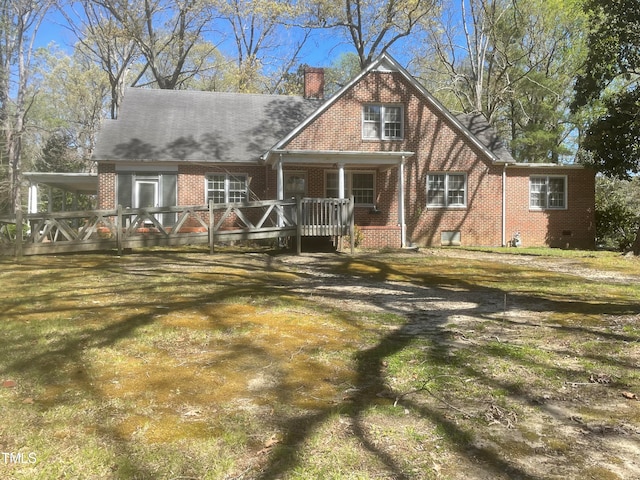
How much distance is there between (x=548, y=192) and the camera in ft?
68.0

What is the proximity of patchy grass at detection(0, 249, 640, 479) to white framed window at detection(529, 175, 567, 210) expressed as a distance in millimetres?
13881

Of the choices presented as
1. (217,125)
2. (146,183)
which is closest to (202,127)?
(217,125)

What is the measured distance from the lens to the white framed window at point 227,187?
771 inches

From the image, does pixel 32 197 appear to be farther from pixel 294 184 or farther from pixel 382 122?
pixel 382 122

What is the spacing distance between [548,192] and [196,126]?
48.1 feet

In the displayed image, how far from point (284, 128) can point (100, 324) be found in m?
17.4

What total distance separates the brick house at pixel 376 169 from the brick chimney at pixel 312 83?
3681mm

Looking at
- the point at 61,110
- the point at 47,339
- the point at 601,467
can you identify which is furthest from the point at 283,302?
the point at 61,110

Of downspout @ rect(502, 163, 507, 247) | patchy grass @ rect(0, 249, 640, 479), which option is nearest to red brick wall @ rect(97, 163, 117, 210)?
patchy grass @ rect(0, 249, 640, 479)

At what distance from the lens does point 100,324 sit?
551cm

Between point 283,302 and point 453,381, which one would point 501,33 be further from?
point 453,381

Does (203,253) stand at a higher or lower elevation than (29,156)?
lower

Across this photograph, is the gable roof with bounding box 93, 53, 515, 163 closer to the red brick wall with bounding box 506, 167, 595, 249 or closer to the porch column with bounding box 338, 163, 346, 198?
the red brick wall with bounding box 506, 167, 595, 249

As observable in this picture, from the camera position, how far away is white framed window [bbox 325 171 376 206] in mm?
19719
